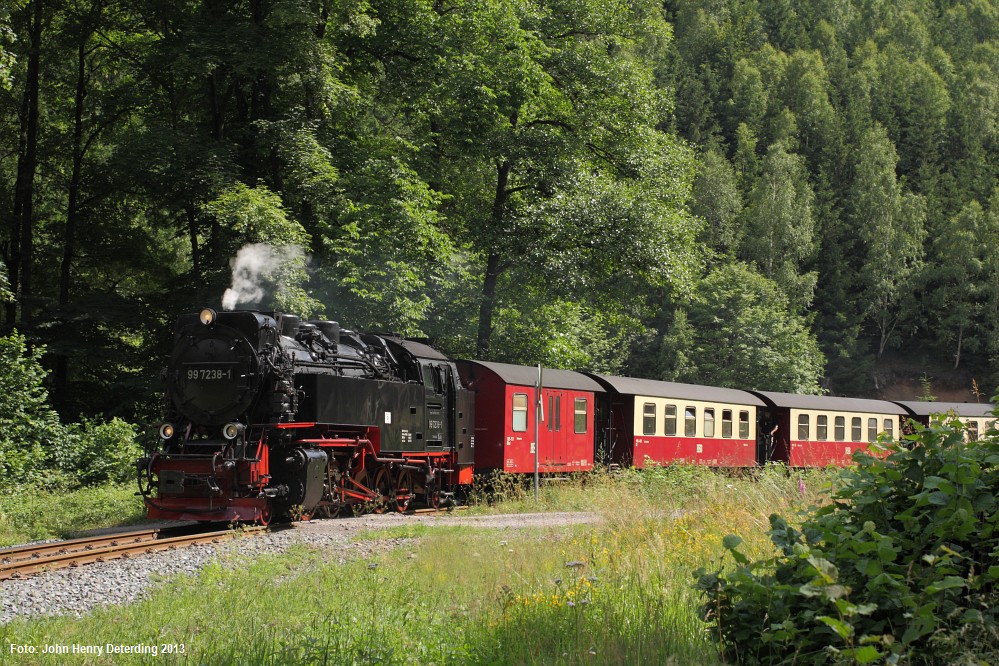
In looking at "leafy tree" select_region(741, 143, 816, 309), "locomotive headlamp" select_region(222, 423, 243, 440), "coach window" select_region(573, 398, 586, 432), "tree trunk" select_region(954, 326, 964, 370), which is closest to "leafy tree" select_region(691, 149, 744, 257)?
"leafy tree" select_region(741, 143, 816, 309)

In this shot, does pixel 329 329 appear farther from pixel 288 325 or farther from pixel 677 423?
pixel 677 423

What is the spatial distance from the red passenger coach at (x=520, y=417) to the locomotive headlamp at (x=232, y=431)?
22.3ft

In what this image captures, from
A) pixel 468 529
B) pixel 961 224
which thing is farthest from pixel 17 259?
pixel 961 224

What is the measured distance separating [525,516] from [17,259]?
1941cm

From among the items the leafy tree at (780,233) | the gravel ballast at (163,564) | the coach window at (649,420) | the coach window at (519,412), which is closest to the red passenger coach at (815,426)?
the coach window at (649,420)

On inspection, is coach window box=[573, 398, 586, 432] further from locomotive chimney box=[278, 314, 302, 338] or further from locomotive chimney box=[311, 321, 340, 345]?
locomotive chimney box=[278, 314, 302, 338]

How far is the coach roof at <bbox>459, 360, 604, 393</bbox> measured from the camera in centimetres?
1898

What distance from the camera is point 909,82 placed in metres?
90.8

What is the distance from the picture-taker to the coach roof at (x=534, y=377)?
18984 millimetres

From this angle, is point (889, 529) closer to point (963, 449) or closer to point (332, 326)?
point (963, 449)

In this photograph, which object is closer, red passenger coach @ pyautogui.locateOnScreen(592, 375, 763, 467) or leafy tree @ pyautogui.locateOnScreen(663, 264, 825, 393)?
red passenger coach @ pyautogui.locateOnScreen(592, 375, 763, 467)

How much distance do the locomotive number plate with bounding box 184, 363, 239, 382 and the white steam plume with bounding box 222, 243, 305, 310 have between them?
17.7 feet

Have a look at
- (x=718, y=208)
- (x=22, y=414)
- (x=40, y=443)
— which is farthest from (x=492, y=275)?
(x=718, y=208)

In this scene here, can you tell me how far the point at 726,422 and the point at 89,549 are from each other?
18325mm
